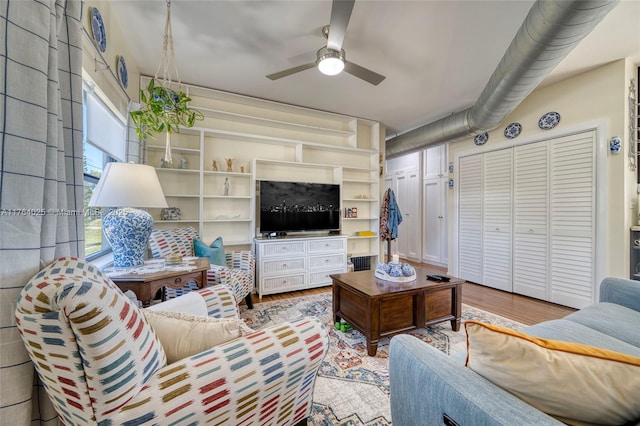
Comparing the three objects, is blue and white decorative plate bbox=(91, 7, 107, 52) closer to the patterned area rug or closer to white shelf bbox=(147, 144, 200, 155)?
white shelf bbox=(147, 144, 200, 155)

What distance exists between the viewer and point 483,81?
3.02 meters

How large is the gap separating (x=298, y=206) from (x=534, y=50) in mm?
2825

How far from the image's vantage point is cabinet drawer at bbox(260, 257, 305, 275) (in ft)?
10.5

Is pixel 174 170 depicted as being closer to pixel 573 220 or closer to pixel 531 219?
pixel 531 219

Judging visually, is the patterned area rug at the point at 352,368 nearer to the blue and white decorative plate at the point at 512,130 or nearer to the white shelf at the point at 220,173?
the white shelf at the point at 220,173

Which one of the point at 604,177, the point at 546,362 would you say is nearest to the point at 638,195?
the point at 604,177

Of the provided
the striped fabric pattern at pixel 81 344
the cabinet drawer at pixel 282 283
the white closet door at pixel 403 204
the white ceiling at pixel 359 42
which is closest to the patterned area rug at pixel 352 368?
the cabinet drawer at pixel 282 283

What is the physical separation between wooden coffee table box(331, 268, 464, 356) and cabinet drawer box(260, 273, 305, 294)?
112 cm

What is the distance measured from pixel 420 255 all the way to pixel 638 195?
11.6ft

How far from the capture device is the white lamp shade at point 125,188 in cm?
146

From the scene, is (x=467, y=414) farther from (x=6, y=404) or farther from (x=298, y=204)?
(x=298, y=204)

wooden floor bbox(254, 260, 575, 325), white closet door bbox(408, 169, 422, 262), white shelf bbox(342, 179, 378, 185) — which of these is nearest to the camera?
wooden floor bbox(254, 260, 575, 325)

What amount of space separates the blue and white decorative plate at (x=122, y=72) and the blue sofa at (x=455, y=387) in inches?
115

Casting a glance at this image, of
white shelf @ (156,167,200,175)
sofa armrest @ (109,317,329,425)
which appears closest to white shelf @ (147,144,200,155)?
white shelf @ (156,167,200,175)
